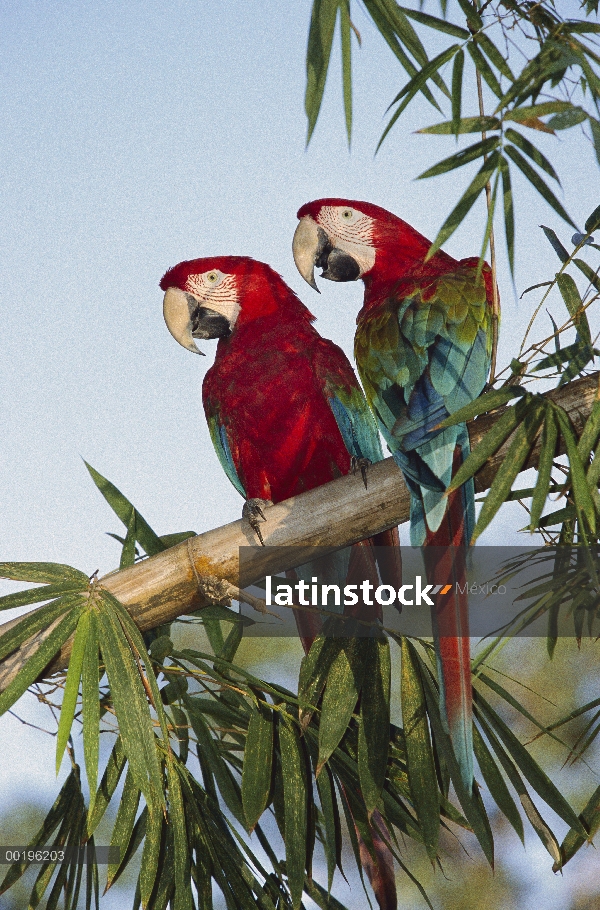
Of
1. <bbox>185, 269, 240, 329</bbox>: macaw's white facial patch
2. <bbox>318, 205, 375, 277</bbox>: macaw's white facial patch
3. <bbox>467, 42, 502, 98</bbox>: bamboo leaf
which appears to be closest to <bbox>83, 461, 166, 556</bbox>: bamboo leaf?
<bbox>185, 269, 240, 329</bbox>: macaw's white facial patch

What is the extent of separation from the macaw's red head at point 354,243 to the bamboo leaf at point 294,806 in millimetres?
1079

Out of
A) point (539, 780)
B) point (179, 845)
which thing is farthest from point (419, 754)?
point (179, 845)

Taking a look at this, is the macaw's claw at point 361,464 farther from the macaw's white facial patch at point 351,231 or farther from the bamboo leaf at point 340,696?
the macaw's white facial patch at point 351,231

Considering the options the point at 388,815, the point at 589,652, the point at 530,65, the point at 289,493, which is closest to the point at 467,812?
the point at 388,815

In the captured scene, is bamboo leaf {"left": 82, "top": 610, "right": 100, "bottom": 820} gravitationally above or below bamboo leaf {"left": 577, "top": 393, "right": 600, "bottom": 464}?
below

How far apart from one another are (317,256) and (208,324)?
34 centimetres

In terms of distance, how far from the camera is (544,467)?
54.5 inches

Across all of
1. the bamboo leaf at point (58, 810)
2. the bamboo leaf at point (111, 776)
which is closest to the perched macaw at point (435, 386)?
the bamboo leaf at point (111, 776)

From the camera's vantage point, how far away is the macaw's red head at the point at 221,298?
2258 mm

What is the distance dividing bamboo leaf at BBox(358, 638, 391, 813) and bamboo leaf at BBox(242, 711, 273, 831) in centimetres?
17

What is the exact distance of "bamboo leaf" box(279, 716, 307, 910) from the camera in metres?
1.55

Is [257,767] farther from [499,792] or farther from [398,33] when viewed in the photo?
[398,33]

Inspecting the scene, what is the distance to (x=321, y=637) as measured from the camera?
5.79 ft

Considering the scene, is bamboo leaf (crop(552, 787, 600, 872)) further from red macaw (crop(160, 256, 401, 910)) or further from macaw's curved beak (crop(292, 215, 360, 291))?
macaw's curved beak (crop(292, 215, 360, 291))
